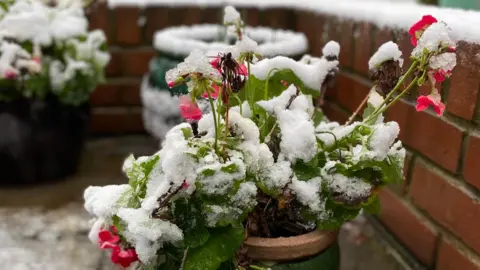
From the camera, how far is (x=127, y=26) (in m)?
1.53

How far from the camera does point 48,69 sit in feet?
4.02

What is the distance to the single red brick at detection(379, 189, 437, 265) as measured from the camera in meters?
0.85

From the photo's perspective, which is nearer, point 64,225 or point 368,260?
point 368,260

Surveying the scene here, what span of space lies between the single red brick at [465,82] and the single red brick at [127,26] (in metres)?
1.02

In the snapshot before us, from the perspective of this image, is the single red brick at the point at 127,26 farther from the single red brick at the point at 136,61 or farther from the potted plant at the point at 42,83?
the potted plant at the point at 42,83

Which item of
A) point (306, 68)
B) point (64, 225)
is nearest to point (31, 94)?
point (64, 225)

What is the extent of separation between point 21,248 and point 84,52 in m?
0.49

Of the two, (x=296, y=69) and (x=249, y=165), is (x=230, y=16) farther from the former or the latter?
(x=249, y=165)

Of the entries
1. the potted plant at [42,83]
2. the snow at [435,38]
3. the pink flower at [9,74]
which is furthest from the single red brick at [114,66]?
the snow at [435,38]

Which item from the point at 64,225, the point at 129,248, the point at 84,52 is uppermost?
the point at 84,52

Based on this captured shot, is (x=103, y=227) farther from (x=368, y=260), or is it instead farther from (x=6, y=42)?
(x=6, y=42)

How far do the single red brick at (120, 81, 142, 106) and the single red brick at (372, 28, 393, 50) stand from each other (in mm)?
842

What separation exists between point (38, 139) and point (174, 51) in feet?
1.33

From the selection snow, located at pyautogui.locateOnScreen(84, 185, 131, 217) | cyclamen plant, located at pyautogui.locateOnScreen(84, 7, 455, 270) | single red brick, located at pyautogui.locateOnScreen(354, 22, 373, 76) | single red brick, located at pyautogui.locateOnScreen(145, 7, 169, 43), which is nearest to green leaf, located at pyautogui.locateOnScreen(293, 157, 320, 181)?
cyclamen plant, located at pyautogui.locateOnScreen(84, 7, 455, 270)
